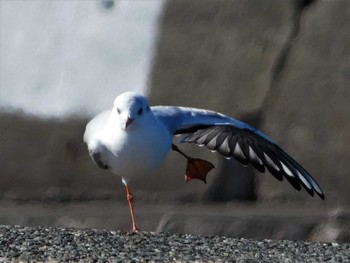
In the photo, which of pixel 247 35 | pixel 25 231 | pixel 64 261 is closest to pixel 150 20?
pixel 247 35

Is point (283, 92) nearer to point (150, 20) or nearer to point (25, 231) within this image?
point (150, 20)

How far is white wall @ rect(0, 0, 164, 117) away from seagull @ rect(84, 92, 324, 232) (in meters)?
0.47

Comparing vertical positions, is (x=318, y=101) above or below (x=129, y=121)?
above

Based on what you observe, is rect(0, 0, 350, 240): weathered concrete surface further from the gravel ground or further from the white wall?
the gravel ground

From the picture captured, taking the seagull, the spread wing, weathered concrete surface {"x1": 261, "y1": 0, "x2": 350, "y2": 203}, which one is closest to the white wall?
the seagull

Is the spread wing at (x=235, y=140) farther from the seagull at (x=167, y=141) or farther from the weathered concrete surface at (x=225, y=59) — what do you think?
the weathered concrete surface at (x=225, y=59)

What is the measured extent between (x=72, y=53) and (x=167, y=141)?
120 centimetres

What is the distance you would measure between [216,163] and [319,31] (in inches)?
38.5

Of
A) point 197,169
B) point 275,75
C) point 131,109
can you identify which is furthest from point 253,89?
point 131,109

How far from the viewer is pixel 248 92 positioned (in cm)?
875

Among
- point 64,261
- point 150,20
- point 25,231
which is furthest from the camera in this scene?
point 150,20

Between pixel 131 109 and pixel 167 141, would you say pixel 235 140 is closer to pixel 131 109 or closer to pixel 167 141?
pixel 167 141

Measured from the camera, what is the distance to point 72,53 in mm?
9031

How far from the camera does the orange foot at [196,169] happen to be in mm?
8305
